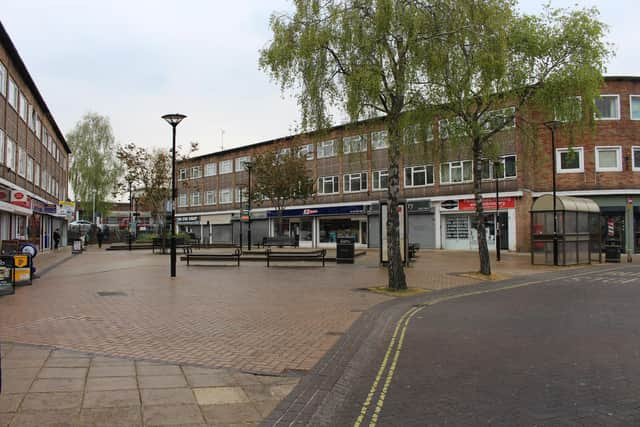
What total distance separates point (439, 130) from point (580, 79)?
15.6 feet

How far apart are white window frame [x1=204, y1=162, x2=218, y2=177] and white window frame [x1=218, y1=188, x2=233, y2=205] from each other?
2820 mm

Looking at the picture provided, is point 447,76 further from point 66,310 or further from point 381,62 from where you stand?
point 66,310

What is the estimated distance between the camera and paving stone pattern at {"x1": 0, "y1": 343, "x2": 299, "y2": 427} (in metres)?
4.25

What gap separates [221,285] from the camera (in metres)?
14.5

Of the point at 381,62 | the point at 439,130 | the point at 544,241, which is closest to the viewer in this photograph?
the point at 381,62

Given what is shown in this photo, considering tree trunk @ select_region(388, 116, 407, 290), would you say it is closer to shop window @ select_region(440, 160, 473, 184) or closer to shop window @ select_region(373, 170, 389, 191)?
shop window @ select_region(440, 160, 473, 184)

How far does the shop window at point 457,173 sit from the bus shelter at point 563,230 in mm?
11226

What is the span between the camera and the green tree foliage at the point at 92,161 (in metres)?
57.7

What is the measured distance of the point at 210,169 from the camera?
199 ft

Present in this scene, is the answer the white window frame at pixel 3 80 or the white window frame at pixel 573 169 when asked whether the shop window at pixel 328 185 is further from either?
the white window frame at pixel 3 80

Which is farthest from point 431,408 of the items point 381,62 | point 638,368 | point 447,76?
point 447,76

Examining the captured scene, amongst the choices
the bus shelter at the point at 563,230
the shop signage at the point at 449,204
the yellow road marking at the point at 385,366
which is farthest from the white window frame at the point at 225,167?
the yellow road marking at the point at 385,366

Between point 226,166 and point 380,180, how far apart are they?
22.6 m

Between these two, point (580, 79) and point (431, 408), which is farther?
point (580, 79)
